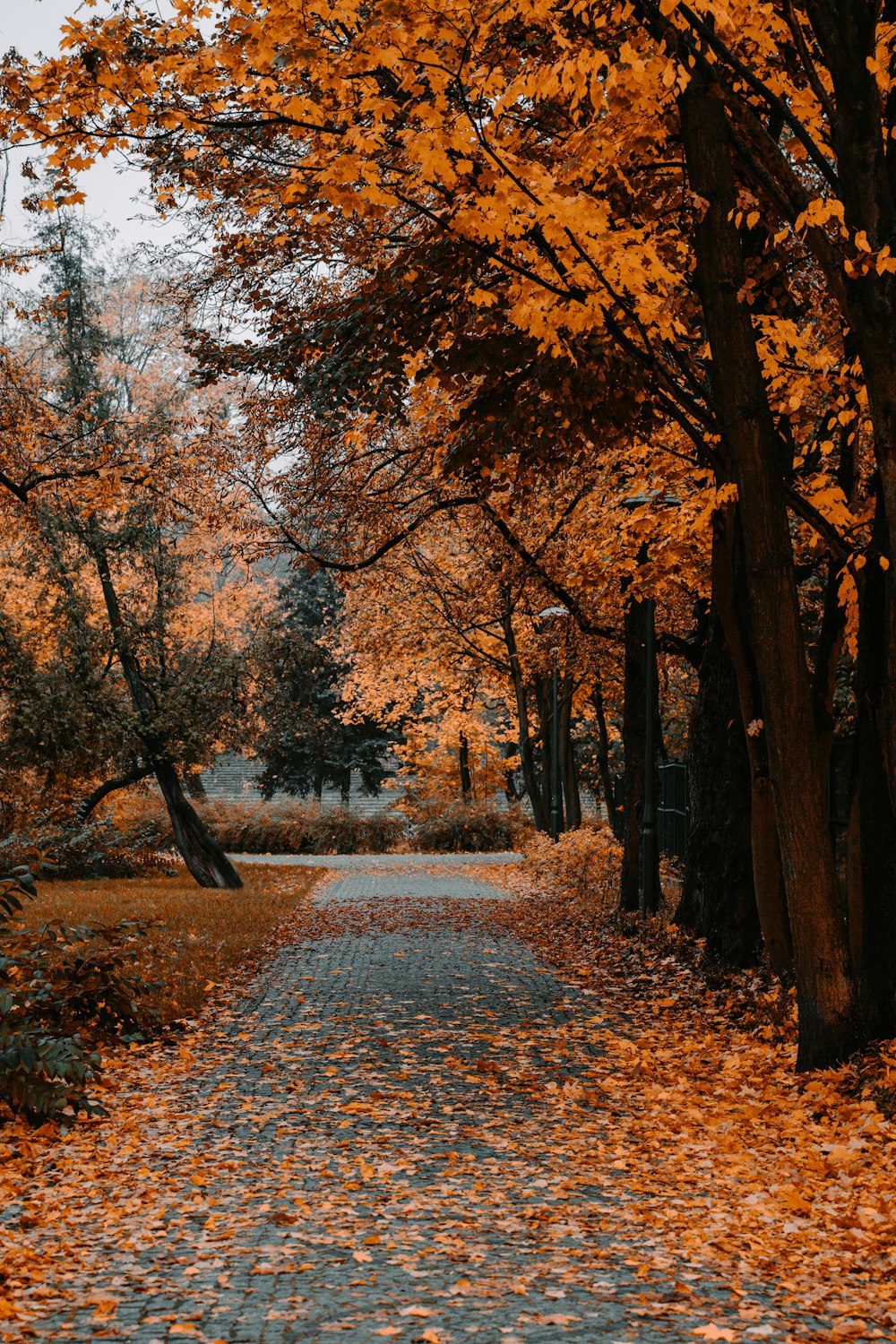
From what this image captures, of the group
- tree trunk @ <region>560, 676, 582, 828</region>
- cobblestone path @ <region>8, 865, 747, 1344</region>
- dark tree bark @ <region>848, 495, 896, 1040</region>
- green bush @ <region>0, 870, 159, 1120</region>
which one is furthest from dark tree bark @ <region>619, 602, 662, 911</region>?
tree trunk @ <region>560, 676, 582, 828</region>

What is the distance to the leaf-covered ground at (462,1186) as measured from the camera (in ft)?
13.5

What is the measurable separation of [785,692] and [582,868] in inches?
508

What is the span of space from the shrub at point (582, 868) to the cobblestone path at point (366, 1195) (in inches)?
293

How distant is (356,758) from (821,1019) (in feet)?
131

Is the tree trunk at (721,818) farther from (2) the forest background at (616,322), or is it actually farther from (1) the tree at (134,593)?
(1) the tree at (134,593)

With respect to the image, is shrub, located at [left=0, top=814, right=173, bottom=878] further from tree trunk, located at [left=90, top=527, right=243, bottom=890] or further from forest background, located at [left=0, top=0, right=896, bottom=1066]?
forest background, located at [left=0, top=0, right=896, bottom=1066]

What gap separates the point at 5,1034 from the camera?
225 inches

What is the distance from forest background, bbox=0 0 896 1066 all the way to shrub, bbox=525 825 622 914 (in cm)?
299

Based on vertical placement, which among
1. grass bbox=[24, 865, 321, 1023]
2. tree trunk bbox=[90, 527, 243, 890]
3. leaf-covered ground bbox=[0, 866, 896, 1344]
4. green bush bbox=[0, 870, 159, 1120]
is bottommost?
leaf-covered ground bbox=[0, 866, 896, 1344]

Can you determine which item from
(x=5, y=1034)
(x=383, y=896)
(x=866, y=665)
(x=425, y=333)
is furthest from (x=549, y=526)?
(x=5, y=1034)

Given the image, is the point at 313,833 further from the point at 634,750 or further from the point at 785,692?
the point at 785,692

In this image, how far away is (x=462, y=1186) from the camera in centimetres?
550

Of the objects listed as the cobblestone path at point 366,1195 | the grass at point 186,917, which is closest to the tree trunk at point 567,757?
the grass at point 186,917

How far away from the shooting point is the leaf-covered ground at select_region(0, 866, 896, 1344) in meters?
4.11
